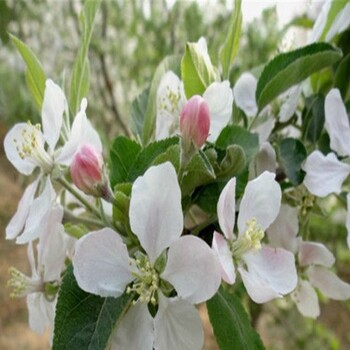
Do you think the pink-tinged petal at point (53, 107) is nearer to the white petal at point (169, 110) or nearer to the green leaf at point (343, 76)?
the white petal at point (169, 110)

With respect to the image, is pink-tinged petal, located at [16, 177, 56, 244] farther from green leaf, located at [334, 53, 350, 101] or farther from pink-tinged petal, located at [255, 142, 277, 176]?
green leaf, located at [334, 53, 350, 101]

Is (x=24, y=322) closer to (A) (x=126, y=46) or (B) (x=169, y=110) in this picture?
(A) (x=126, y=46)

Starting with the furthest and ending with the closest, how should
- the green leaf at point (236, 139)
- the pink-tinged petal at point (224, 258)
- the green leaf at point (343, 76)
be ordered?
the green leaf at point (343, 76) < the green leaf at point (236, 139) < the pink-tinged petal at point (224, 258)

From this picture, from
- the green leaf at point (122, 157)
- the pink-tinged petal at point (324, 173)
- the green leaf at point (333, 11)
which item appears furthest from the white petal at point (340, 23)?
the green leaf at point (122, 157)

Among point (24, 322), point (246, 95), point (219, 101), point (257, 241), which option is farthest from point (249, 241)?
point (24, 322)

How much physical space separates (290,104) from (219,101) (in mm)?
119

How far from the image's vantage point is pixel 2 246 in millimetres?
3879

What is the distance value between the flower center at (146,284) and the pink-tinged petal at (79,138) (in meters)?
0.10

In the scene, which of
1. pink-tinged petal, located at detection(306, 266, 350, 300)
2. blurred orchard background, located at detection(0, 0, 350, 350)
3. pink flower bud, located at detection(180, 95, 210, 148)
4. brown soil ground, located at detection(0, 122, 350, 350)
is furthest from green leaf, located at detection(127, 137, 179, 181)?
brown soil ground, located at detection(0, 122, 350, 350)

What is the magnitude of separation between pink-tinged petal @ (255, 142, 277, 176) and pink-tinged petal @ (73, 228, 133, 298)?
0.54ft

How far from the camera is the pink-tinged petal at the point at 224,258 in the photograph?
0.38m

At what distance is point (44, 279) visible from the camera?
504 mm

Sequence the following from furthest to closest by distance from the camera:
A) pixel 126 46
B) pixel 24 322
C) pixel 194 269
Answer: pixel 24 322
pixel 126 46
pixel 194 269

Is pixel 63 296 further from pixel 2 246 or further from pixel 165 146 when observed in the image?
pixel 2 246
